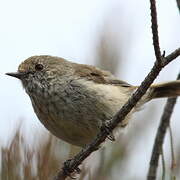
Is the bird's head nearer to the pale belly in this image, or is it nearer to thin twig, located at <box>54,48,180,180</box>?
the pale belly

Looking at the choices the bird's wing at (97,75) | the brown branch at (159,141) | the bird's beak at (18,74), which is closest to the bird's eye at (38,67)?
the bird's beak at (18,74)

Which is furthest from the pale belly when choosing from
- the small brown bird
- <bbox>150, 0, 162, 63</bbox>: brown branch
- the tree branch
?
<bbox>150, 0, 162, 63</bbox>: brown branch

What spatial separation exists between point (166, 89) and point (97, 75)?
0.72m

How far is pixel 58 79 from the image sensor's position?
432 cm

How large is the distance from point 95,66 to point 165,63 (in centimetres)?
206

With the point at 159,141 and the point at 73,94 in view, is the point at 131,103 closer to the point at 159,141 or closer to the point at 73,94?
the point at 159,141

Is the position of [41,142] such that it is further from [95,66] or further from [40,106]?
[95,66]

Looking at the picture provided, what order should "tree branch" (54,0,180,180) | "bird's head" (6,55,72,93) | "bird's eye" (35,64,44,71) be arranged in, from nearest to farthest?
1. "tree branch" (54,0,180,180)
2. "bird's head" (6,55,72,93)
3. "bird's eye" (35,64,44,71)

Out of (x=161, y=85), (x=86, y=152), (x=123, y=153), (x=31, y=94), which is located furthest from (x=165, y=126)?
(x=31, y=94)

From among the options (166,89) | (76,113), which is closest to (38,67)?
(76,113)

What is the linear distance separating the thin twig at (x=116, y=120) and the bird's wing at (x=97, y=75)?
1015mm

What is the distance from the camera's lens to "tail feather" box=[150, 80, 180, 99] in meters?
4.46

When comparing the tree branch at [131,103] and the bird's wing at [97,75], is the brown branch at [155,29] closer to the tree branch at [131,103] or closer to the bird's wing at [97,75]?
A: the tree branch at [131,103]

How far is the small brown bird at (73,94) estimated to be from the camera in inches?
158
